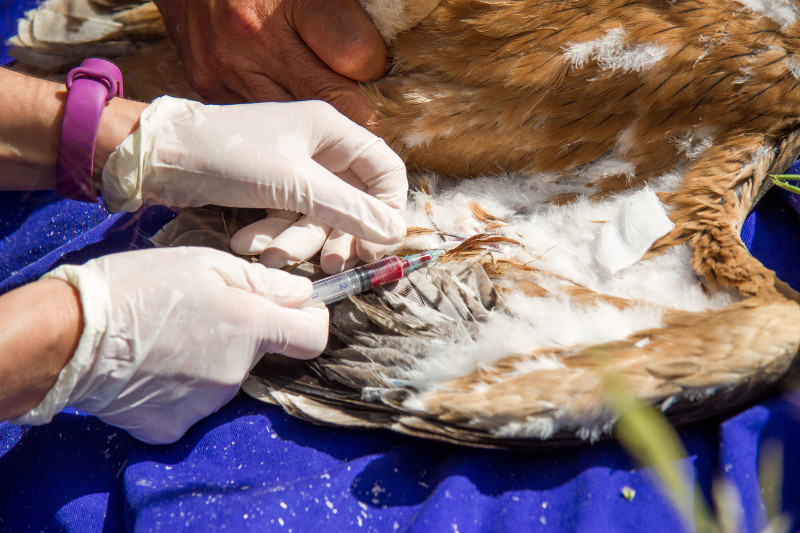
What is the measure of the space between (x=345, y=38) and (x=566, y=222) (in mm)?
801

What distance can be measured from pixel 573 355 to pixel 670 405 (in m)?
0.20

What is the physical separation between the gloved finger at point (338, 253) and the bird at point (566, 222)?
0.11 metres

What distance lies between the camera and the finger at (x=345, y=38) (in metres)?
1.50

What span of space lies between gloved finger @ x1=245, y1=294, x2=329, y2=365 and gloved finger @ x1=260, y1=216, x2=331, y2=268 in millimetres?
148

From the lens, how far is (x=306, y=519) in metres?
1.15

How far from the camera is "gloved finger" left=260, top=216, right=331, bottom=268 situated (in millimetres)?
1375

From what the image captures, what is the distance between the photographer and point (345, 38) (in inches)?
59.2

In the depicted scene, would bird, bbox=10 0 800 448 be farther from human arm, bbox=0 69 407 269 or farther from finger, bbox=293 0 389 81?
human arm, bbox=0 69 407 269

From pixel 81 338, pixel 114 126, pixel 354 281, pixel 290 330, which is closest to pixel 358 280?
pixel 354 281

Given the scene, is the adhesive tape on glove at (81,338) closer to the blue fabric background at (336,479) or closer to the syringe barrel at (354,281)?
the blue fabric background at (336,479)

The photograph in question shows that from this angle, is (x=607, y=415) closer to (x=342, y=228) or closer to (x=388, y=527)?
(x=388, y=527)

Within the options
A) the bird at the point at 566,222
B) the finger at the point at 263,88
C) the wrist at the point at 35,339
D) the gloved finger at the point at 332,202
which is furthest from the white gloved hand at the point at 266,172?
the wrist at the point at 35,339

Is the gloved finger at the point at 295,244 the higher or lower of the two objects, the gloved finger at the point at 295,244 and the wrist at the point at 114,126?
the lower

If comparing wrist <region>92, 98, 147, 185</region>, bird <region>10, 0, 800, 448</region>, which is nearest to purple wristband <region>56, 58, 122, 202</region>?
wrist <region>92, 98, 147, 185</region>
